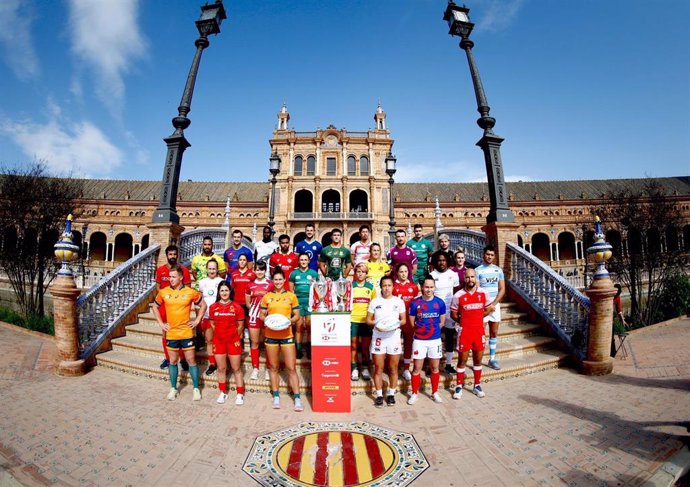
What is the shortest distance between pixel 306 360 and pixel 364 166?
4096cm

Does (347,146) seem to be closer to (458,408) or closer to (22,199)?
(22,199)

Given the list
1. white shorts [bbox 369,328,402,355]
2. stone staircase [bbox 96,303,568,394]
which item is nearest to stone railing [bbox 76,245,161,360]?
stone staircase [bbox 96,303,568,394]

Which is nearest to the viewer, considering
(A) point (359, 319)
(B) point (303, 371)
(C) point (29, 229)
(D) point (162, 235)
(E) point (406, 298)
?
(A) point (359, 319)

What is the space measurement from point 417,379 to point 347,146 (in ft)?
139

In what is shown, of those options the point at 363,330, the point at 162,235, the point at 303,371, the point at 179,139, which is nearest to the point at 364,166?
the point at 179,139

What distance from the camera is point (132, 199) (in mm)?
48562

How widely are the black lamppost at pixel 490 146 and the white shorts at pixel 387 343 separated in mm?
4934

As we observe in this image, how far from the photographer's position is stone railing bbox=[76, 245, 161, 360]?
614 centimetres

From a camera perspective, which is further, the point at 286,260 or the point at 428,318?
the point at 286,260

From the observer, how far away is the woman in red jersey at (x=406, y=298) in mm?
5172

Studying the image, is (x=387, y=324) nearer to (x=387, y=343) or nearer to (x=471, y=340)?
(x=387, y=343)

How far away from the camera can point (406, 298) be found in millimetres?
5191

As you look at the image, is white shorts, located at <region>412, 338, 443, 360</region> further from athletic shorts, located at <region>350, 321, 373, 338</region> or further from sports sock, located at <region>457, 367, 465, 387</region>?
athletic shorts, located at <region>350, 321, 373, 338</region>

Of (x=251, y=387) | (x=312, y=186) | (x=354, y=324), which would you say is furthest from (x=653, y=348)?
(x=312, y=186)
